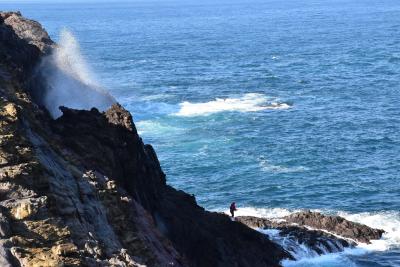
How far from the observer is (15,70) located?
34.3 m

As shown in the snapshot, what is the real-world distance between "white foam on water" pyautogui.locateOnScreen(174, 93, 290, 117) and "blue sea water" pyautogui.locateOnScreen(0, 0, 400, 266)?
0.49ft

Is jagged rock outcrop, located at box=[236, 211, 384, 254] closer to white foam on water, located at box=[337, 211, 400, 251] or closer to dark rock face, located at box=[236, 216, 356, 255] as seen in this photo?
dark rock face, located at box=[236, 216, 356, 255]

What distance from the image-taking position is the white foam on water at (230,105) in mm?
86188

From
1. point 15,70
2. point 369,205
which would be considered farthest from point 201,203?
point 15,70

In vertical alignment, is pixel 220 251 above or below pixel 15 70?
below

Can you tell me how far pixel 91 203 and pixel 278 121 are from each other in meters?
59.6

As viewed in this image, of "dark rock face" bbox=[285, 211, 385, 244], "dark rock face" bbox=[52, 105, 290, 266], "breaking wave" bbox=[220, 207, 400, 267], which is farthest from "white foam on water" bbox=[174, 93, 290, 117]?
"dark rock face" bbox=[52, 105, 290, 266]

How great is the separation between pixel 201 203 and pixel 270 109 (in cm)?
3469

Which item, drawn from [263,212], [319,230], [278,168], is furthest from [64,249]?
[278,168]

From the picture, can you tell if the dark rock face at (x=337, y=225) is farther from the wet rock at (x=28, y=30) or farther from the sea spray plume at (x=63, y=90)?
the wet rock at (x=28, y=30)

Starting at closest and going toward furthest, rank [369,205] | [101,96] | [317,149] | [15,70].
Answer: [15,70] < [369,205] < [101,96] < [317,149]

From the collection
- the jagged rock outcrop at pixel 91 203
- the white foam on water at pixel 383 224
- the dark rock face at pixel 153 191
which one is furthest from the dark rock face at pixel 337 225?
the dark rock face at pixel 153 191

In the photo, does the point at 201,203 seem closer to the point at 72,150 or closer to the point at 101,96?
the point at 101,96

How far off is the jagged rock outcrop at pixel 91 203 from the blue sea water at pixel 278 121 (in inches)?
392
